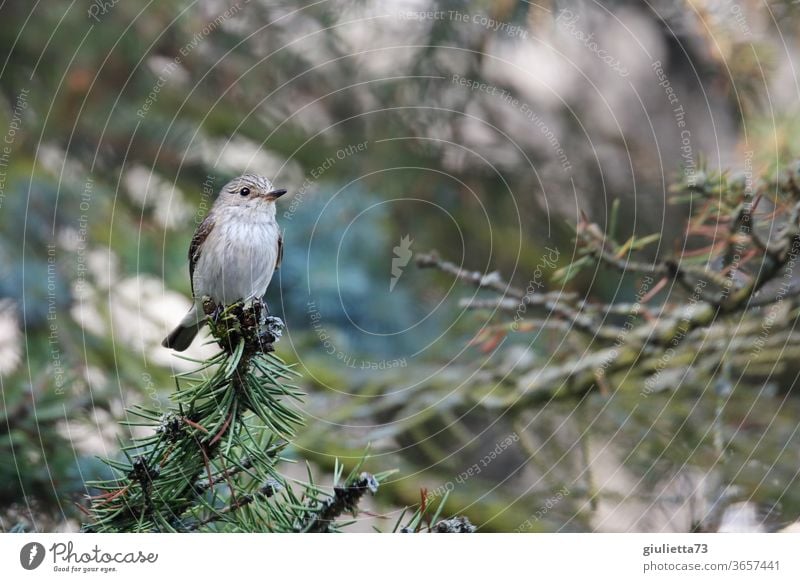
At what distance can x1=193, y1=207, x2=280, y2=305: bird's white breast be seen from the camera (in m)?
1.20

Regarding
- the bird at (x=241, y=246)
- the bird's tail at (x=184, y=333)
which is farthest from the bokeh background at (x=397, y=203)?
the bird at (x=241, y=246)

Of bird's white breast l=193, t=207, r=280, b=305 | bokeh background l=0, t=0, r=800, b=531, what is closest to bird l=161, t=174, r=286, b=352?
bird's white breast l=193, t=207, r=280, b=305

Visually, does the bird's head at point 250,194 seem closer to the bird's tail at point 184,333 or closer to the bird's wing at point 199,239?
the bird's wing at point 199,239

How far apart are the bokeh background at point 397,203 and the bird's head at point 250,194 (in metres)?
0.23

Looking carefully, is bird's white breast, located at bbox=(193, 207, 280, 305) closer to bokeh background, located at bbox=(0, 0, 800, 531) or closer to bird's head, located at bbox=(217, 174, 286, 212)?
bird's head, located at bbox=(217, 174, 286, 212)

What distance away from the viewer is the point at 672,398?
1547 millimetres

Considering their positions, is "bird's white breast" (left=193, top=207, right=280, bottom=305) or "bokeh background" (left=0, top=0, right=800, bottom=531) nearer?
"bird's white breast" (left=193, top=207, right=280, bottom=305)

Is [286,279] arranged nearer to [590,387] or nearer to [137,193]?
[137,193]

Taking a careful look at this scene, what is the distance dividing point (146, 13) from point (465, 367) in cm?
88

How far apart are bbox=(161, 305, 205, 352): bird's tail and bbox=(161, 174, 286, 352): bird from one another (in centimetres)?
5

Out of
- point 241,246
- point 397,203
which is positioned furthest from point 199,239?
point 397,203

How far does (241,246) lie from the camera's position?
1210 mm

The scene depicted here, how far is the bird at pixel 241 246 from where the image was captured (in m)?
1.20
